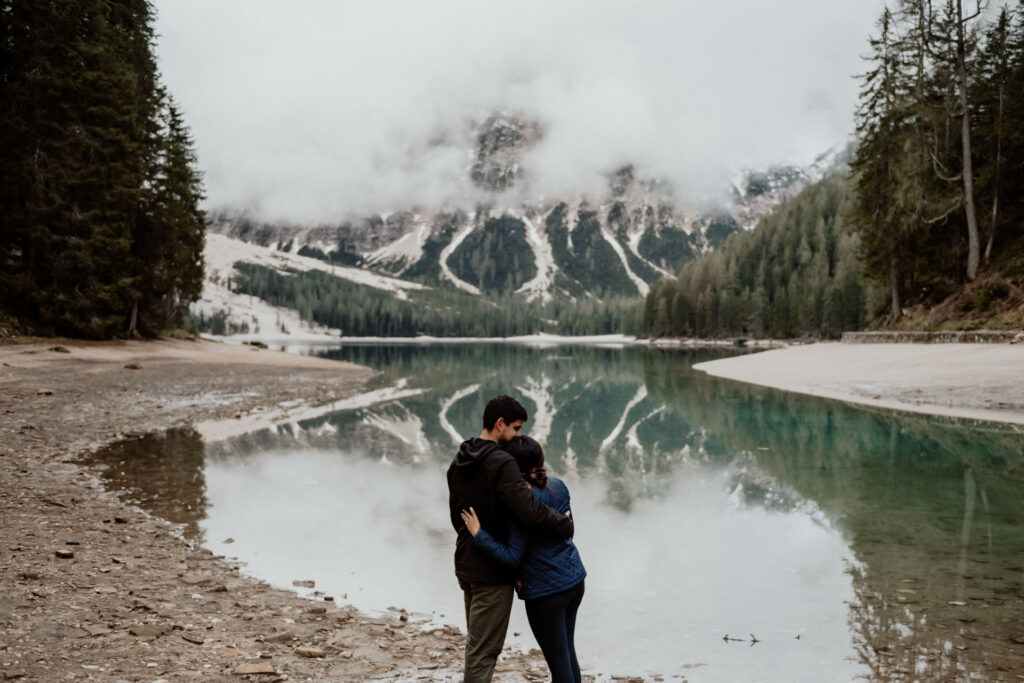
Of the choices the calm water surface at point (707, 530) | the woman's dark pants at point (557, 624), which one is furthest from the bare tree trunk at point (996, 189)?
the woman's dark pants at point (557, 624)

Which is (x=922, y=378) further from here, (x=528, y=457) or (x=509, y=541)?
(x=509, y=541)

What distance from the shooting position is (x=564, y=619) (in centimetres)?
483

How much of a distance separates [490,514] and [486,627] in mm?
909

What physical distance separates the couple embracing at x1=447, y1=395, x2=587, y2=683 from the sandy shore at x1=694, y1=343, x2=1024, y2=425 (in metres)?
23.6

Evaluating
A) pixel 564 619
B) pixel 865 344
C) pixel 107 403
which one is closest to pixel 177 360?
pixel 107 403

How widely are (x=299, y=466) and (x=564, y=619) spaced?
1371 cm

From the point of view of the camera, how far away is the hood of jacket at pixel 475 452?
4562 mm

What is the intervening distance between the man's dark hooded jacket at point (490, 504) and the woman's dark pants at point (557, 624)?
30cm

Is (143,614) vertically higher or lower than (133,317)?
lower

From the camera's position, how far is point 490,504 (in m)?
4.65

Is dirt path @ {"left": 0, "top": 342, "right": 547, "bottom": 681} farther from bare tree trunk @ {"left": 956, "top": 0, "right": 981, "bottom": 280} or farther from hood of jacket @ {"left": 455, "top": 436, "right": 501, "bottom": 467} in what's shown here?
bare tree trunk @ {"left": 956, "top": 0, "right": 981, "bottom": 280}

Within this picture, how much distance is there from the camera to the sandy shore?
2472cm

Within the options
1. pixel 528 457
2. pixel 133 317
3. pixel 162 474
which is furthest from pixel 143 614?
pixel 133 317

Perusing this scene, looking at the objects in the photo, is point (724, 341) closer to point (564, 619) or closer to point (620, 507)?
point (620, 507)
